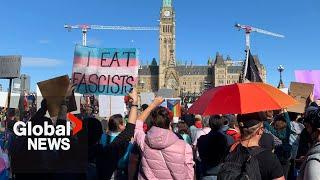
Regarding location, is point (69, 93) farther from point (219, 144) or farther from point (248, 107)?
point (248, 107)

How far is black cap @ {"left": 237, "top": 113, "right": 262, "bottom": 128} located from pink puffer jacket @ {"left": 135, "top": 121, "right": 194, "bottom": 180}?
1.02 m

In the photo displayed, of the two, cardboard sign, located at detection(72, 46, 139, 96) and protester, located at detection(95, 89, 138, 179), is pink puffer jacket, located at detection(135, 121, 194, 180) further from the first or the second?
cardboard sign, located at detection(72, 46, 139, 96)

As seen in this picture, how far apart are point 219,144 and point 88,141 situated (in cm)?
135

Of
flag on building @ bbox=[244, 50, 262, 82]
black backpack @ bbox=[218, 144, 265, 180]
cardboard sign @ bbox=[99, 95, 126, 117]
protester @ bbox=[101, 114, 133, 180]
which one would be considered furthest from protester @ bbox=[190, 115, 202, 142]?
black backpack @ bbox=[218, 144, 265, 180]

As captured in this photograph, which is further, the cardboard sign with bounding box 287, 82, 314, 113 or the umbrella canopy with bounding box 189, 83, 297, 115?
the cardboard sign with bounding box 287, 82, 314, 113

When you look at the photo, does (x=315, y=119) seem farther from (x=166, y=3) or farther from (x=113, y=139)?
(x=166, y=3)

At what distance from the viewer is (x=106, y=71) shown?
8.23 metres

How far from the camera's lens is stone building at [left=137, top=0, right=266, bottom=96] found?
15900cm

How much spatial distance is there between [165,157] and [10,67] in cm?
392

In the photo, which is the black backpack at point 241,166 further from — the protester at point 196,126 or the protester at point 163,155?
the protester at point 196,126

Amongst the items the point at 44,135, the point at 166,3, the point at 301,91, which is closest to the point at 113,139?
the point at 44,135

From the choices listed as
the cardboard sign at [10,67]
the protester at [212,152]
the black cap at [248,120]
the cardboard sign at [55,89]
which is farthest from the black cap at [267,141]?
the cardboard sign at [10,67]

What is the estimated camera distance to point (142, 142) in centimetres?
484

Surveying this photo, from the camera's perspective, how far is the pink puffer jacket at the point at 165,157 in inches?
184
